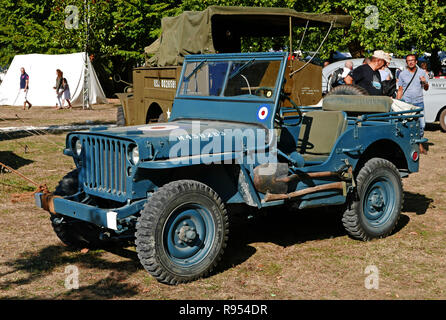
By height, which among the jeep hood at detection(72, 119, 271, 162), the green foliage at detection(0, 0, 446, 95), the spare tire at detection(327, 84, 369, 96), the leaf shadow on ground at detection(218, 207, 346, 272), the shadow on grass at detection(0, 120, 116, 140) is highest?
the green foliage at detection(0, 0, 446, 95)

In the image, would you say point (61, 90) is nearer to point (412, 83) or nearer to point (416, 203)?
point (412, 83)

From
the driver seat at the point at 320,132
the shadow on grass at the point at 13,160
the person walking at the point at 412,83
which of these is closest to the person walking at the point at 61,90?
the shadow on grass at the point at 13,160

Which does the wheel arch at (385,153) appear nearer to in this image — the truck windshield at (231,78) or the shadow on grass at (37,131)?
the truck windshield at (231,78)

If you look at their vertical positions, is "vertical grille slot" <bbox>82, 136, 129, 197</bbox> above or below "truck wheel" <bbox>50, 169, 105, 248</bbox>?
above

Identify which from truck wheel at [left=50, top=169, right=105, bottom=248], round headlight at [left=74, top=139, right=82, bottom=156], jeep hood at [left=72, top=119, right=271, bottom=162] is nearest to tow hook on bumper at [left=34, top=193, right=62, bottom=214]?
truck wheel at [left=50, top=169, right=105, bottom=248]

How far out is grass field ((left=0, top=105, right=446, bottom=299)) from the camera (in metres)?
4.70

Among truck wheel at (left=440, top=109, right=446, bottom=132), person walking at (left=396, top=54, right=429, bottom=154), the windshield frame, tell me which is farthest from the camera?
truck wheel at (left=440, top=109, right=446, bottom=132)

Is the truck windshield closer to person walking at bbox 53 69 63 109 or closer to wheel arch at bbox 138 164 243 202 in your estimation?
wheel arch at bbox 138 164 243 202

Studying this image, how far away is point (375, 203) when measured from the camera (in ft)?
20.2

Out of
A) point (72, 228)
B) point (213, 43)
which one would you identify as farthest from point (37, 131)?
point (72, 228)

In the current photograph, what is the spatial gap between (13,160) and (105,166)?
6137 millimetres

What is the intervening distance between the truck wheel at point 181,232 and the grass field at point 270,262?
0.16 metres

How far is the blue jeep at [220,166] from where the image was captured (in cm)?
475

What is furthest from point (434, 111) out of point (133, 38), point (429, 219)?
point (133, 38)
